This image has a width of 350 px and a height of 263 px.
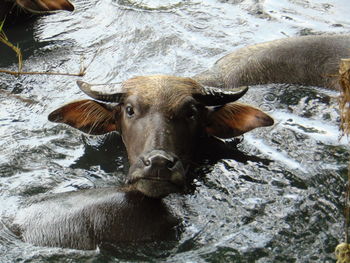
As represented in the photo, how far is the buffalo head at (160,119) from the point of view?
5465 millimetres

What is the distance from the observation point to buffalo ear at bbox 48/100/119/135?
697 centimetres

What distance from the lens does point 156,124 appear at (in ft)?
20.2

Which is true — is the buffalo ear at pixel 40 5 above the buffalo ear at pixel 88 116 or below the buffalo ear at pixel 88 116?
below

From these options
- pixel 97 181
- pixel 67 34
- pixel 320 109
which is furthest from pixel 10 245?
pixel 67 34

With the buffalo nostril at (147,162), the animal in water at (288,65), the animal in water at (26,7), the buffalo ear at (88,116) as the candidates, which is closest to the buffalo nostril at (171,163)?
the buffalo nostril at (147,162)

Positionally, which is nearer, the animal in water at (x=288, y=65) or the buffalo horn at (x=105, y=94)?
the buffalo horn at (x=105, y=94)

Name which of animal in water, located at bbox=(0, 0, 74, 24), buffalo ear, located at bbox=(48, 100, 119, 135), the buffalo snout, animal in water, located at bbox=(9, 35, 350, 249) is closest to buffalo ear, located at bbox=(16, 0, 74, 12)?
animal in water, located at bbox=(0, 0, 74, 24)

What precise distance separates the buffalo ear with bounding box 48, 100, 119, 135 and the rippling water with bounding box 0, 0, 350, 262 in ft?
0.56

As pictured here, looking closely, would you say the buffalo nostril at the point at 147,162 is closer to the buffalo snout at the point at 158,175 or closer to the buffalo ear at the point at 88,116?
the buffalo snout at the point at 158,175

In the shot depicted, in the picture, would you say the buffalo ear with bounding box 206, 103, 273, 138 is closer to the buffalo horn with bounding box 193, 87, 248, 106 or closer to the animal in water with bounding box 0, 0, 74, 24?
the buffalo horn with bounding box 193, 87, 248, 106

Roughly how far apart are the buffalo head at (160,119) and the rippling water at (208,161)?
10.4 inches

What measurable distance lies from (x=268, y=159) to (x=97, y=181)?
1.53 metres

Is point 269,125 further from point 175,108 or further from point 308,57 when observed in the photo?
point 308,57

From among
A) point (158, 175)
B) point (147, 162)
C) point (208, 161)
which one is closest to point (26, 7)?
point (208, 161)
